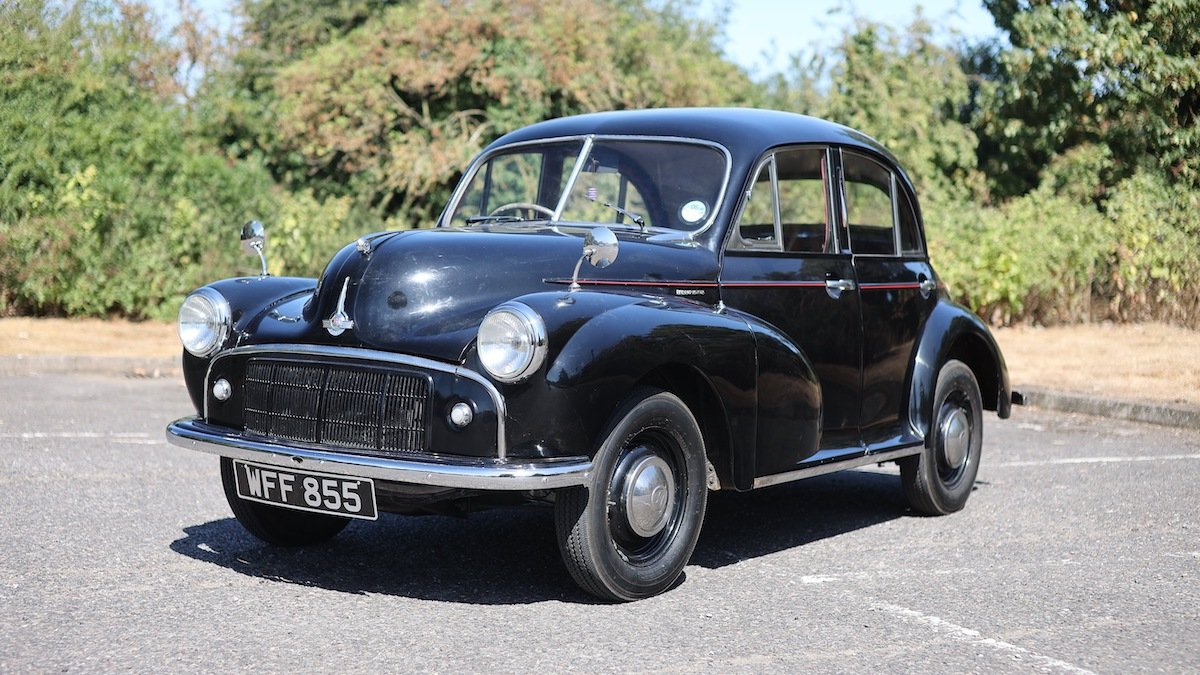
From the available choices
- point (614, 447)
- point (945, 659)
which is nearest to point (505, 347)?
point (614, 447)

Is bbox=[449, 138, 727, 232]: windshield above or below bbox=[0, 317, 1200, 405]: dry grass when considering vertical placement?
above

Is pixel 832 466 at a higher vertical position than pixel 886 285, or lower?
lower

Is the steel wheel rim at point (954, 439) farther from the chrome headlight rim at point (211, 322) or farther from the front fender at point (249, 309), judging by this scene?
the chrome headlight rim at point (211, 322)

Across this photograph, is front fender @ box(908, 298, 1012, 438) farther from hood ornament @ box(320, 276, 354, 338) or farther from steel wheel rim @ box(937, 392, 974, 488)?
hood ornament @ box(320, 276, 354, 338)

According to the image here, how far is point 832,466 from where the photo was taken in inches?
231

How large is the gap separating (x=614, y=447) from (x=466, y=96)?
16.1 m

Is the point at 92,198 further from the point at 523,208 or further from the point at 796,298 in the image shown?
the point at 796,298

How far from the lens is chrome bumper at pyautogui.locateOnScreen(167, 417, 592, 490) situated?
438 centimetres

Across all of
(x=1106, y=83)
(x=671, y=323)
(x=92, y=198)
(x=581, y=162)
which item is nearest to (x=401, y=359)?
(x=671, y=323)

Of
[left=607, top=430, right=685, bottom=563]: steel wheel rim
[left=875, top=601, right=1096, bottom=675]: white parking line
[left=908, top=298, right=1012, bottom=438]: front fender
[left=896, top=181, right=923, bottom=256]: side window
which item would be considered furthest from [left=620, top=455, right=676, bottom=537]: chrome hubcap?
[left=896, top=181, right=923, bottom=256]: side window

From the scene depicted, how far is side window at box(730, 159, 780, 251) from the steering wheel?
2.78 ft

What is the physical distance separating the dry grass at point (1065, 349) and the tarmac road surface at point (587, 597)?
4138 mm

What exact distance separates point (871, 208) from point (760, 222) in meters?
1.24

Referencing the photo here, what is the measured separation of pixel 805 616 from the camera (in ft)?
15.5
